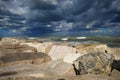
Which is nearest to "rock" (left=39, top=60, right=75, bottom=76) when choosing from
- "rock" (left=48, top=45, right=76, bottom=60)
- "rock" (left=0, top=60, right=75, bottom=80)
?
"rock" (left=0, top=60, right=75, bottom=80)

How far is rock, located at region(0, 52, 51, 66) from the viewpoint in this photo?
1007 cm

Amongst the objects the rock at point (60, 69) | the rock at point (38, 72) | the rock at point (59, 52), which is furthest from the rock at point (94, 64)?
the rock at point (59, 52)

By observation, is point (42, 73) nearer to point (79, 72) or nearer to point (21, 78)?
point (21, 78)

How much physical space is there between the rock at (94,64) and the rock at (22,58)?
9.49 ft

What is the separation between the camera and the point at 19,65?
959cm

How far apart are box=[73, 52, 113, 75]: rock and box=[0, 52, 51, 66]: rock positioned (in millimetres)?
2891

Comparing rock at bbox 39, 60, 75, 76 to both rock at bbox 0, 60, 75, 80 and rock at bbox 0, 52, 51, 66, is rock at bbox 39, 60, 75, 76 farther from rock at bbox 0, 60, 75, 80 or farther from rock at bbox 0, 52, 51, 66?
rock at bbox 0, 52, 51, 66

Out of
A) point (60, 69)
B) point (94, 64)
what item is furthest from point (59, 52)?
point (94, 64)

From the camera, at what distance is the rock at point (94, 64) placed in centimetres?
829

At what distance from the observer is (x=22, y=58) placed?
10.5 metres

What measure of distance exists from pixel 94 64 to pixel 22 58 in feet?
13.4

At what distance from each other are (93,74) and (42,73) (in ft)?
6.81

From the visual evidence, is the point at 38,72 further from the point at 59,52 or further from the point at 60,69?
the point at 59,52

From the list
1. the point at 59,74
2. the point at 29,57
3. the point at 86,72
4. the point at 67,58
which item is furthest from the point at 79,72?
the point at 29,57
